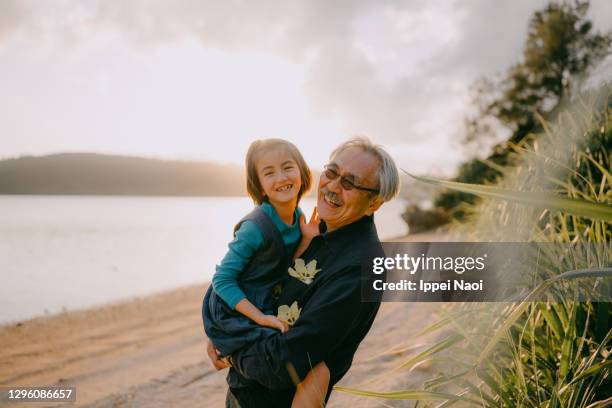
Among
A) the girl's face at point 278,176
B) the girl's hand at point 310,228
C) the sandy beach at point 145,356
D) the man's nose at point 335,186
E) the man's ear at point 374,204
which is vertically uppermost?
the girl's face at point 278,176

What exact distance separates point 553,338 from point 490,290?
71 cm

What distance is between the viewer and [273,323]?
75.2 inches

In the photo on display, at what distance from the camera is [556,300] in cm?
234

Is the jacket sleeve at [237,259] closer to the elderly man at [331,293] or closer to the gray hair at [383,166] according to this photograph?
the elderly man at [331,293]

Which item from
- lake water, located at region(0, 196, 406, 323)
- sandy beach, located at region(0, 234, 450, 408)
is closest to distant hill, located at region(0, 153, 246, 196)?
lake water, located at region(0, 196, 406, 323)

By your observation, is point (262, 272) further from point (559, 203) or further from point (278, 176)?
point (559, 203)

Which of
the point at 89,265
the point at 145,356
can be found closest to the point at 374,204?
the point at 145,356

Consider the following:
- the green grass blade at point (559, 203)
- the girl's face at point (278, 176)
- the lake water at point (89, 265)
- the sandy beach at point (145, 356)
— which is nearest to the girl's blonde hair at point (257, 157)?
the girl's face at point (278, 176)

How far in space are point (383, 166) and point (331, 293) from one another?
642mm

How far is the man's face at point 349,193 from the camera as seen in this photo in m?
2.08

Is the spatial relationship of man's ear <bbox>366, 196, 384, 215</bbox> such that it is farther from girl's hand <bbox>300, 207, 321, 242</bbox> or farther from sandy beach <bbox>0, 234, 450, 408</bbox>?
sandy beach <bbox>0, 234, 450, 408</bbox>

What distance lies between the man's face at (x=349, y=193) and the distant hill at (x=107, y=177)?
2012 inches

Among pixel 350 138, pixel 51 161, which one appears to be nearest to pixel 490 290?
pixel 350 138

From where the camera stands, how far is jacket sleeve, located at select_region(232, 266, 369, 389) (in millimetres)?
1758
